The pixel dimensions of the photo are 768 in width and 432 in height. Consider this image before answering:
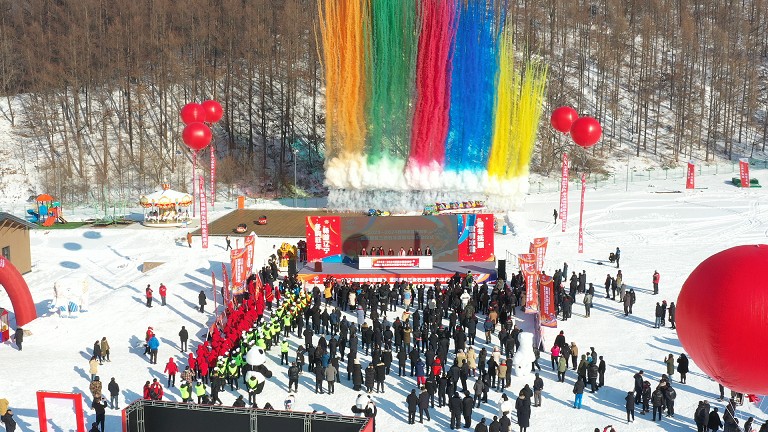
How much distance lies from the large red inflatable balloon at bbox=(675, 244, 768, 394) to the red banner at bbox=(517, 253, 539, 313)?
14.1m

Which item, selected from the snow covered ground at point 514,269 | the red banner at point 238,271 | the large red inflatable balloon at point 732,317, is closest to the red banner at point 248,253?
the red banner at point 238,271

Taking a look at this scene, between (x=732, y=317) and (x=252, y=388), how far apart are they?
11.8 meters

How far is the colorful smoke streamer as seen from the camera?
151 feet

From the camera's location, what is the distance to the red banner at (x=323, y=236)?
32500mm

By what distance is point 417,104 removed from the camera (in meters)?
46.7

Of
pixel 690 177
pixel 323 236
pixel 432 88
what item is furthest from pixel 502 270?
pixel 690 177

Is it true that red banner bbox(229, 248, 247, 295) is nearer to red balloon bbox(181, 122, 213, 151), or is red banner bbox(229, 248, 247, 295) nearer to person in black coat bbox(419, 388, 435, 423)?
red balloon bbox(181, 122, 213, 151)

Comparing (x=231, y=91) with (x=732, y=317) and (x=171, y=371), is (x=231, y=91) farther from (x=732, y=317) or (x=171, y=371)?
(x=732, y=317)

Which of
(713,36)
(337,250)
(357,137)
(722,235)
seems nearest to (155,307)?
(337,250)

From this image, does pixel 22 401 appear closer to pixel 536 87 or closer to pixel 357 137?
pixel 357 137

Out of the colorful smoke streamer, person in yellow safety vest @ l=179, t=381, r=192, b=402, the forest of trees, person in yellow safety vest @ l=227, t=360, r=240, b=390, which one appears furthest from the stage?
the forest of trees

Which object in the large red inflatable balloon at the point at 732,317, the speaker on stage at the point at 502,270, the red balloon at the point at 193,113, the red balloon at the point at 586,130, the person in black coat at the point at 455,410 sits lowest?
the person in black coat at the point at 455,410

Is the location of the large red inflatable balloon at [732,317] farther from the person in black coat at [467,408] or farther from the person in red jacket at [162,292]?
the person in red jacket at [162,292]

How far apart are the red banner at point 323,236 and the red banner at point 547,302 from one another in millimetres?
9687
